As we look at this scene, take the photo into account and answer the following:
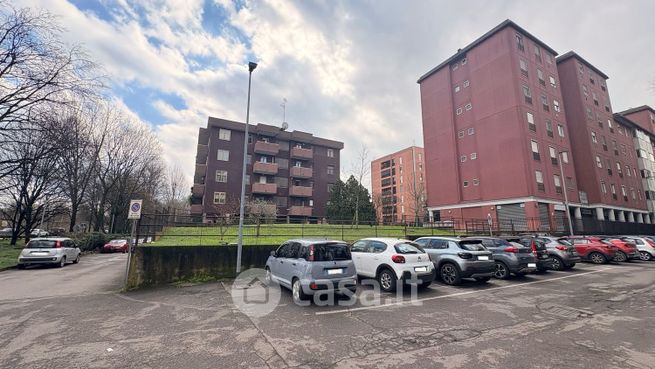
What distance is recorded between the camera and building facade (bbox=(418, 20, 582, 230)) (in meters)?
28.3

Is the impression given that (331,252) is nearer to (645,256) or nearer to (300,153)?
(645,256)

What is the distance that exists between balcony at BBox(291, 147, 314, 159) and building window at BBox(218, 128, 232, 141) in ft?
31.4

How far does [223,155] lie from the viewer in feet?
131

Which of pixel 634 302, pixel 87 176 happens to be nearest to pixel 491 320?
pixel 634 302

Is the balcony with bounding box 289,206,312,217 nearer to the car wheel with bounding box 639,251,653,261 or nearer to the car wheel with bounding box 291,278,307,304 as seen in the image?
the car wheel with bounding box 639,251,653,261

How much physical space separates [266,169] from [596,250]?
117ft

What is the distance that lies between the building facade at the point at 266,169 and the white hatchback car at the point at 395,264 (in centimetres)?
2859

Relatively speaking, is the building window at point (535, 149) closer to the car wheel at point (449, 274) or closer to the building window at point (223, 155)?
the car wheel at point (449, 274)

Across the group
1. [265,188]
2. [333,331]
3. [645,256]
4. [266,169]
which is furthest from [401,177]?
[333,331]

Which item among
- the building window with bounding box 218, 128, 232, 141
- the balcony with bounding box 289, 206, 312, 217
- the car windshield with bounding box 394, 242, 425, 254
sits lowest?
the car windshield with bounding box 394, 242, 425, 254

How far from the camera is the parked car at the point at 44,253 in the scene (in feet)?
47.9

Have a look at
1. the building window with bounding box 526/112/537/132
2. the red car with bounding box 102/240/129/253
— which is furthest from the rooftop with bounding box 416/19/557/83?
Result: the red car with bounding box 102/240/129/253

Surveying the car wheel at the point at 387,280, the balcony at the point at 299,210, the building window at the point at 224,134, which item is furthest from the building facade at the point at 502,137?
the building window at the point at 224,134

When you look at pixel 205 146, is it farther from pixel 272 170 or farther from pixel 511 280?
pixel 511 280
